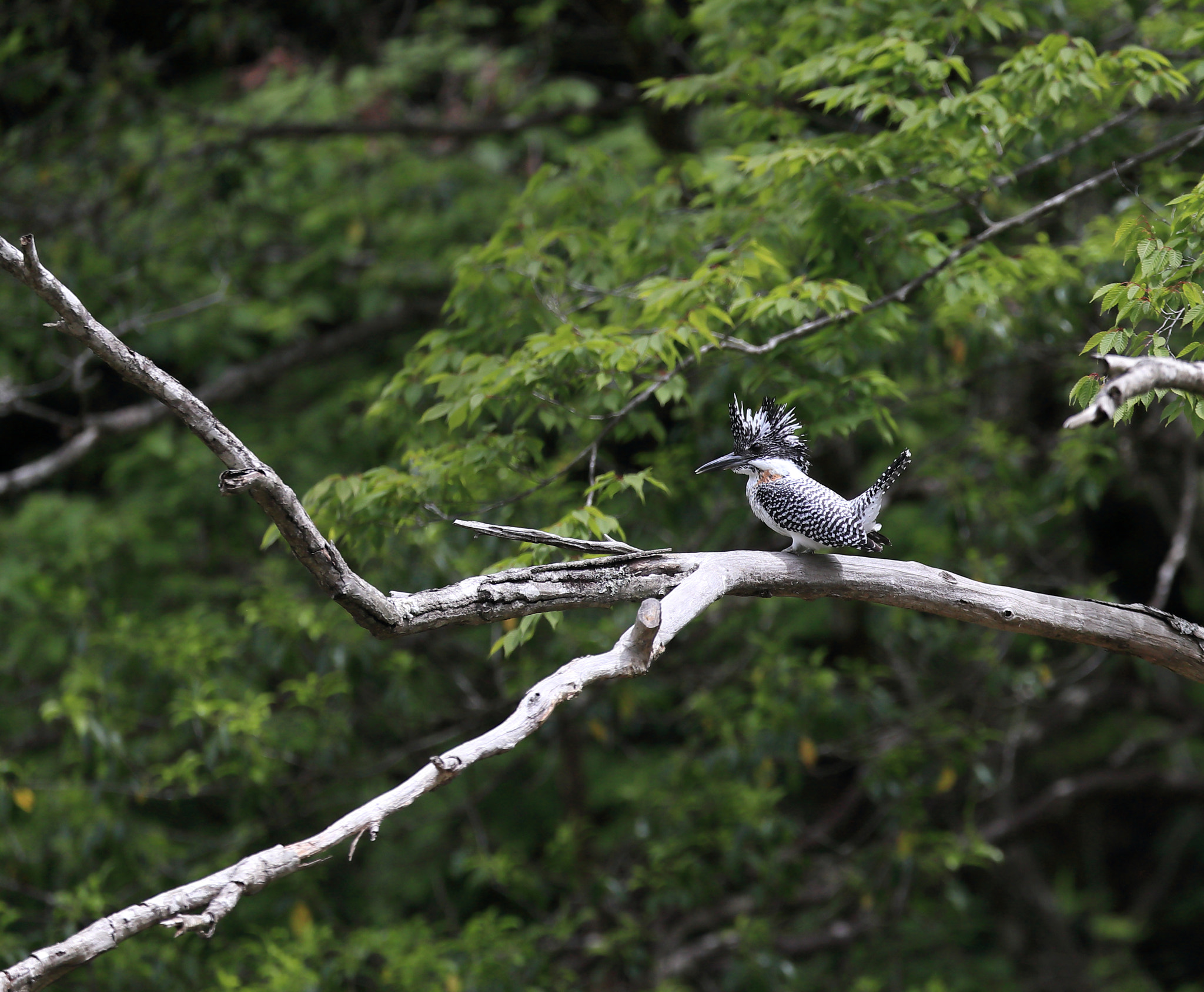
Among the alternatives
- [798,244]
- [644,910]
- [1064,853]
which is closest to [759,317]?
[798,244]

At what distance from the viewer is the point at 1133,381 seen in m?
1.91

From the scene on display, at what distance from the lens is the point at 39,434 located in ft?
28.6

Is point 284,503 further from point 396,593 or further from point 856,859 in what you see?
point 856,859

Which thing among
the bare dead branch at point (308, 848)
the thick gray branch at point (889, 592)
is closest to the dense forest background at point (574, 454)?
the thick gray branch at point (889, 592)

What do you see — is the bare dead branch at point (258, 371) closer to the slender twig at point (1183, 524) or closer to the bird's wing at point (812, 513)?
the bird's wing at point (812, 513)

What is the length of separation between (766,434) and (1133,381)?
1.45 meters

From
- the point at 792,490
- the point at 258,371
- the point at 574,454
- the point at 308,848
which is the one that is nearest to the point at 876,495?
the point at 792,490

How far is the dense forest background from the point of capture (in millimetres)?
3934

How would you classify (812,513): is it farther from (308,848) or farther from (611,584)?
(308,848)

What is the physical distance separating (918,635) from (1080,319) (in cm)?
185

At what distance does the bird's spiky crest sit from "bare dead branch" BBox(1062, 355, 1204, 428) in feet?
4.01

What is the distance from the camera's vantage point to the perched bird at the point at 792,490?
2.98 meters

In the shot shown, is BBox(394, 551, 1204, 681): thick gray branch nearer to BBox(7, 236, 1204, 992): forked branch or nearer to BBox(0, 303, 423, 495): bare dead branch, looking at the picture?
BBox(7, 236, 1204, 992): forked branch

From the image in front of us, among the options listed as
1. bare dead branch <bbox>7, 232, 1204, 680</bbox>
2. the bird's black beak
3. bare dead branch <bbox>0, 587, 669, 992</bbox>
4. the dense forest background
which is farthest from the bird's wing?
bare dead branch <bbox>0, 587, 669, 992</bbox>
